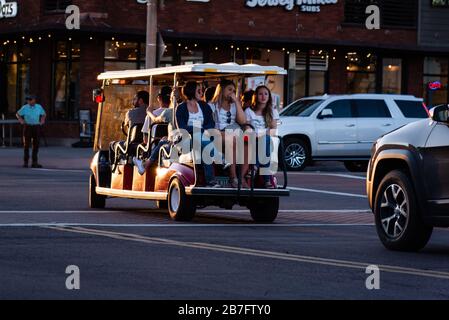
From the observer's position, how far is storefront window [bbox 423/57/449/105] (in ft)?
161

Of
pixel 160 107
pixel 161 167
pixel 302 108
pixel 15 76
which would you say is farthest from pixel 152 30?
pixel 15 76

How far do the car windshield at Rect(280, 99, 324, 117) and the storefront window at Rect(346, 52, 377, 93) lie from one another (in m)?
14.7

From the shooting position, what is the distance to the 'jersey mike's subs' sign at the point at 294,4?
4512 cm

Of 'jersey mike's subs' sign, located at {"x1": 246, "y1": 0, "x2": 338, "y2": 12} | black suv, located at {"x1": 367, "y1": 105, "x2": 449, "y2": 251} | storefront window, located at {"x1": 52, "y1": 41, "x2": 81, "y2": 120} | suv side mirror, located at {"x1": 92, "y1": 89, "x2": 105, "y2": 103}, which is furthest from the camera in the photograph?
'jersey mike's subs' sign, located at {"x1": 246, "y1": 0, "x2": 338, "y2": 12}

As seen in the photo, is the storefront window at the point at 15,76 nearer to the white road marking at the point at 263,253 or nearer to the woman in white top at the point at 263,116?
the woman in white top at the point at 263,116

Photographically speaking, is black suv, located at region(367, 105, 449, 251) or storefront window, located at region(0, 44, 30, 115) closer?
black suv, located at region(367, 105, 449, 251)

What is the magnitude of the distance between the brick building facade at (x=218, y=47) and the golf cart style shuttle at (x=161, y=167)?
22.0 meters

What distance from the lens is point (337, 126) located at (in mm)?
32250

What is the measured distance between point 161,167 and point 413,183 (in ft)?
17.5

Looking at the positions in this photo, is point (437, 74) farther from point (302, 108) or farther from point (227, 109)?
point (227, 109)

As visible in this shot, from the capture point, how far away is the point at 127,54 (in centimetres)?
4406

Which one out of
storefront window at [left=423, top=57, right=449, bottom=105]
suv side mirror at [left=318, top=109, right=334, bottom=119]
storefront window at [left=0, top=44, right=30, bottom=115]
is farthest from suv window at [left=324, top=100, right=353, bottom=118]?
storefront window at [left=423, top=57, right=449, bottom=105]

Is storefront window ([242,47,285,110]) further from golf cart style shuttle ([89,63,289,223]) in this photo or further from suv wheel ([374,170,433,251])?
suv wheel ([374,170,433,251])
